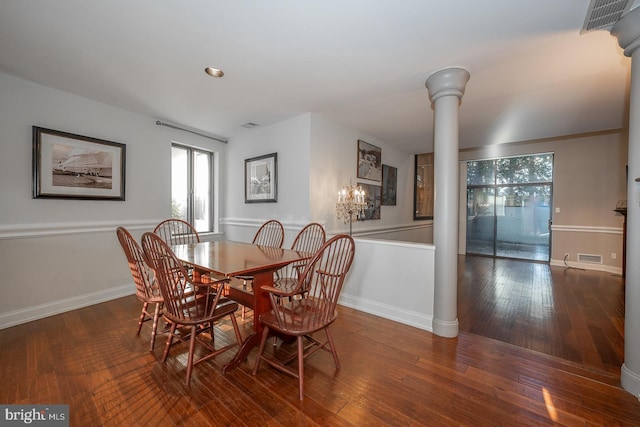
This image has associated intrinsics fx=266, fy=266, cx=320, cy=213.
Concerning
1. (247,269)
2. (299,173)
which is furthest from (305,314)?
(299,173)

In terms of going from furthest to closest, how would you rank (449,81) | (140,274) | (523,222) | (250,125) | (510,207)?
(510,207) < (523,222) < (250,125) < (449,81) < (140,274)

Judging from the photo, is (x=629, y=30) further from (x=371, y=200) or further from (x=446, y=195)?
(x=371, y=200)

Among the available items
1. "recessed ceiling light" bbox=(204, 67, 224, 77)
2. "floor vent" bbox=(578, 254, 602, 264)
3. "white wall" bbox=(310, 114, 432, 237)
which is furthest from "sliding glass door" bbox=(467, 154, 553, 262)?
"recessed ceiling light" bbox=(204, 67, 224, 77)

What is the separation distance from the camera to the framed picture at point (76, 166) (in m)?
2.82

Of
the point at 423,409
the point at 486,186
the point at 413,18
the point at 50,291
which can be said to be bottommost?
the point at 423,409

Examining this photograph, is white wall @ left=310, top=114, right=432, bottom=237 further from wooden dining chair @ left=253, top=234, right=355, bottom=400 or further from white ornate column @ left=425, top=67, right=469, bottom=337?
wooden dining chair @ left=253, top=234, right=355, bottom=400

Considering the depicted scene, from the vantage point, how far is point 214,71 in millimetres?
2473

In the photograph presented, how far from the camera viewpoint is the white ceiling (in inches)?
67.9

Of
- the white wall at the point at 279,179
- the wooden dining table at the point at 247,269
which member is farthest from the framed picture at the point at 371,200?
the wooden dining table at the point at 247,269

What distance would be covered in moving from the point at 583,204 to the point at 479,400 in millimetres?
5582

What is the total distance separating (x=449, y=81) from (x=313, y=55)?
1.25 metres

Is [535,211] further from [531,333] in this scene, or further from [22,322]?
[22,322]

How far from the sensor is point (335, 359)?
196cm

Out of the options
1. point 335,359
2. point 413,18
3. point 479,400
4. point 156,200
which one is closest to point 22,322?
point 156,200
